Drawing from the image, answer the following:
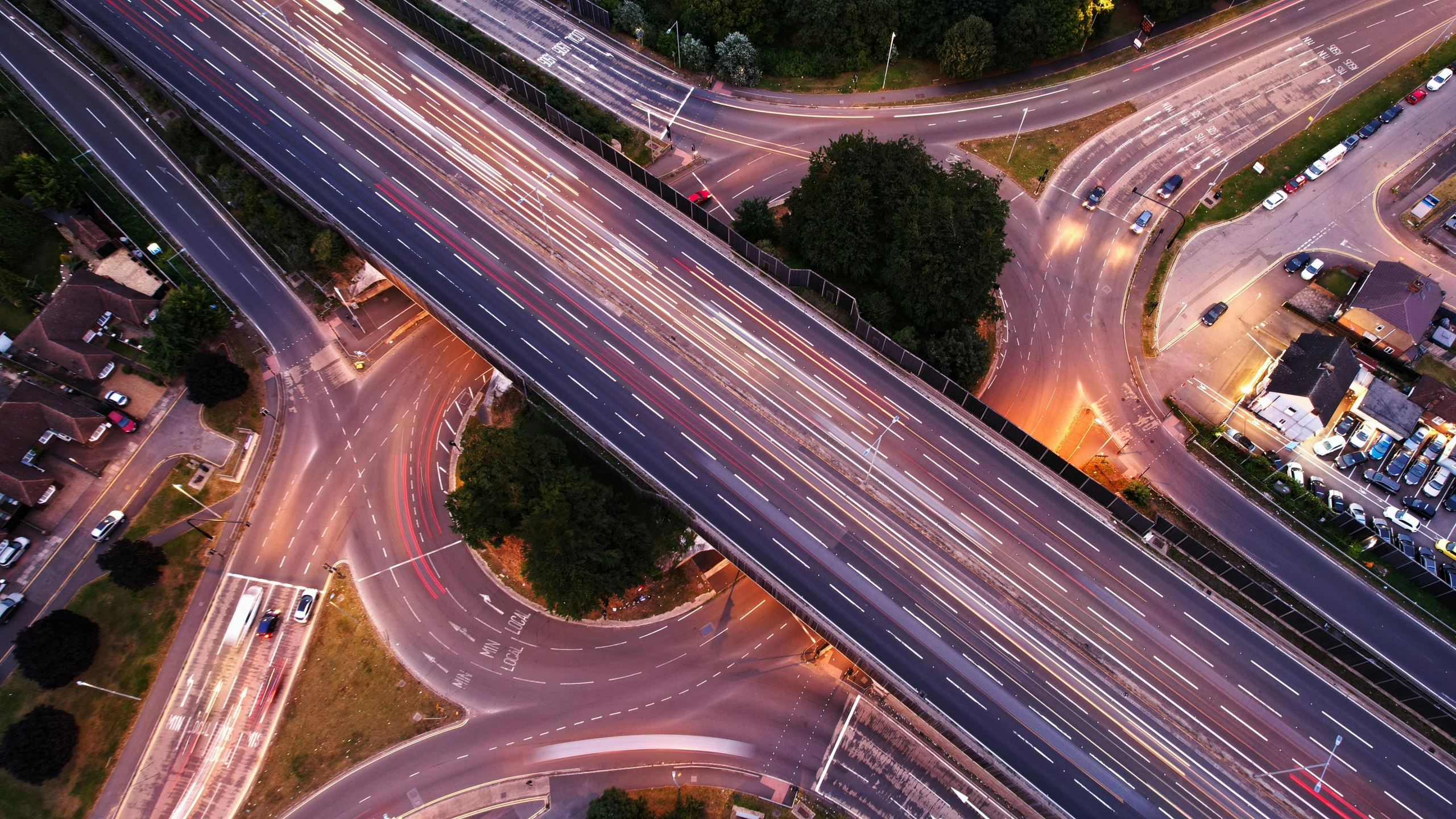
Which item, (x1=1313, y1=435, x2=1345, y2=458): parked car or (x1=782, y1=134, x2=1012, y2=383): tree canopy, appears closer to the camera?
(x1=782, y1=134, x2=1012, y2=383): tree canopy

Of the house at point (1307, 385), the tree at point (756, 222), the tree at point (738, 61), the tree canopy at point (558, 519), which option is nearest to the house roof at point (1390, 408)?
the house at point (1307, 385)

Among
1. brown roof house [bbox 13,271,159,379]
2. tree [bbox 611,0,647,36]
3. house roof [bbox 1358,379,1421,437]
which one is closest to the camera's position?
house roof [bbox 1358,379,1421,437]

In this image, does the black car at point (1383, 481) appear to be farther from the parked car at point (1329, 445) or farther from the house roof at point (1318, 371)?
the house roof at point (1318, 371)

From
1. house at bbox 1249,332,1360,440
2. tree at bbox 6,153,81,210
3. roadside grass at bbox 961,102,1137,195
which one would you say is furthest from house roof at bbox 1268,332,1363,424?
tree at bbox 6,153,81,210

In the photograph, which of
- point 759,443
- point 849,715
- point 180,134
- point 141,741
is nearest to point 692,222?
point 759,443

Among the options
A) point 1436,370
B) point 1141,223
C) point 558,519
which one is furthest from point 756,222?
point 1436,370

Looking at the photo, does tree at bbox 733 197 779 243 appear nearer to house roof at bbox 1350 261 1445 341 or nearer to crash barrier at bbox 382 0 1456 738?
crash barrier at bbox 382 0 1456 738
